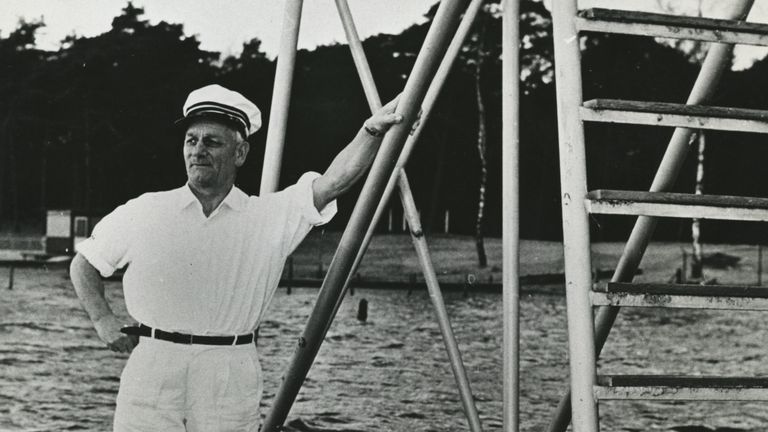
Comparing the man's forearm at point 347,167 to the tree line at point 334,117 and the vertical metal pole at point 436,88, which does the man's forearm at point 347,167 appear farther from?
the tree line at point 334,117

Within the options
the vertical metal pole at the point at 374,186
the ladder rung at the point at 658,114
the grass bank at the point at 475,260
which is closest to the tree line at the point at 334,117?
the grass bank at the point at 475,260

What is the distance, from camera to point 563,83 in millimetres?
2168

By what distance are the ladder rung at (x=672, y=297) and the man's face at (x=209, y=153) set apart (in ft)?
5.25

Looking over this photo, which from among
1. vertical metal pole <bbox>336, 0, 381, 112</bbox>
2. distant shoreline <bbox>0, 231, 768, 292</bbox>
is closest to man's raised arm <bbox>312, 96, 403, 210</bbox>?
vertical metal pole <bbox>336, 0, 381, 112</bbox>

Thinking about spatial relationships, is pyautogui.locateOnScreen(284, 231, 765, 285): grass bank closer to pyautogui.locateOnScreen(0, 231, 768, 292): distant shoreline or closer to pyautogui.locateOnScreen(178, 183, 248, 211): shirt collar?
pyautogui.locateOnScreen(0, 231, 768, 292): distant shoreline

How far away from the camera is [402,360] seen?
21.9 metres

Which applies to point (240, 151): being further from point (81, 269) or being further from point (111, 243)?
point (81, 269)

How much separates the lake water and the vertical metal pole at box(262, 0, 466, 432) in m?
11.5

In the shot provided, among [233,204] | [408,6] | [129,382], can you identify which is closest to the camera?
[129,382]

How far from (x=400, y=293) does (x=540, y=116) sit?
6994mm

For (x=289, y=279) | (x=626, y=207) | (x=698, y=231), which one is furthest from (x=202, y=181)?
(x=698, y=231)

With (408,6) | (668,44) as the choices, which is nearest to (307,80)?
(408,6)

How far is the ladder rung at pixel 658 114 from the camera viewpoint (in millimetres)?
2104

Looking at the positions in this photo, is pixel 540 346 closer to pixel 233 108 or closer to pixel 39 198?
pixel 39 198
